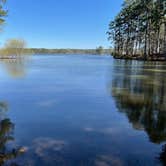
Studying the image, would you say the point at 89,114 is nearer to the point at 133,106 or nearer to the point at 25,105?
the point at 133,106

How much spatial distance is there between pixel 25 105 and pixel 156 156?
5.56 m

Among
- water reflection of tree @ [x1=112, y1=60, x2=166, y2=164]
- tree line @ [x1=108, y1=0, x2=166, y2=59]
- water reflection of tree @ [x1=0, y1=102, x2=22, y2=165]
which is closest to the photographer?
water reflection of tree @ [x1=0, y1=102, x2=22, y2=165]

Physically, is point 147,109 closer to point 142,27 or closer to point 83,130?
point 83,130

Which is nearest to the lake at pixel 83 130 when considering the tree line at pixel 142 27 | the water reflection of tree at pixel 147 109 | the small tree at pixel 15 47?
the water reflection of tree at pixel 147 109

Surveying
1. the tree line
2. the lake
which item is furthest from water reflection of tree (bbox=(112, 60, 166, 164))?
the tree line

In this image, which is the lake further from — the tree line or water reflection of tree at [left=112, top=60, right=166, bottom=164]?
the tree line

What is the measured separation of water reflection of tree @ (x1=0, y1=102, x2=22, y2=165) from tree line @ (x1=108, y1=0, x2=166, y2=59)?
37.1m

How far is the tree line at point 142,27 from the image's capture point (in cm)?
4317

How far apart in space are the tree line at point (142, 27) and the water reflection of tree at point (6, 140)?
3706 centimetres

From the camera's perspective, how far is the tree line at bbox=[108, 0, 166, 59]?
142 feet

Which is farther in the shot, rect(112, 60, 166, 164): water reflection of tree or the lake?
rect(112, 60, 166, 164): water reflection of tree

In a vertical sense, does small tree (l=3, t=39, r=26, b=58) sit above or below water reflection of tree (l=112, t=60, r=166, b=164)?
above

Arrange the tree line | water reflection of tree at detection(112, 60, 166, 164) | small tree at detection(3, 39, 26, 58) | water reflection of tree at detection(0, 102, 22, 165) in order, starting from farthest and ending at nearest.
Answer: small tree at detection(3, 39, 26, 58), the tree line, water reflection of tree at detection(112, 60, 166, 164), water reflection of tree at detection(0, 102, 22, 165)

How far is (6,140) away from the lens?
206 inches
